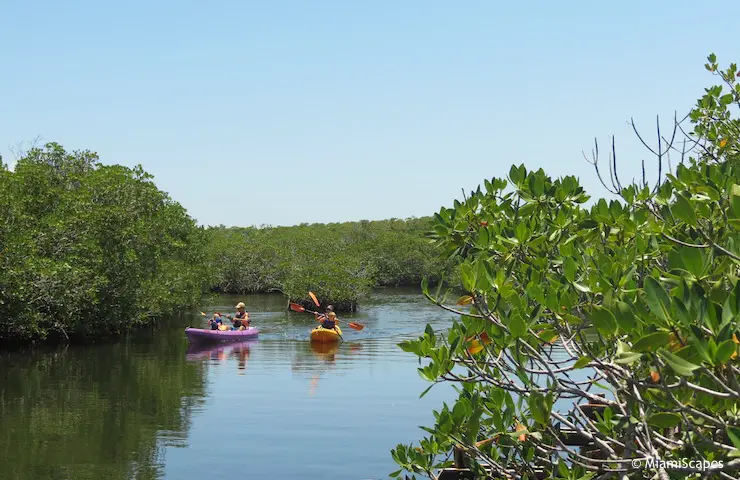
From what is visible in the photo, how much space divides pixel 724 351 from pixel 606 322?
0.67 meters

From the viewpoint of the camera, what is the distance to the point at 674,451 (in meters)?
4.75

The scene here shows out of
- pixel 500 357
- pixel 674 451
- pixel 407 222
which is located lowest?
pixel 674 451

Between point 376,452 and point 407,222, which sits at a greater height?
point 407,222

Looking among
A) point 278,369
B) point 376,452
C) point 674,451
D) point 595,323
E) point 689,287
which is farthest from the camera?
point 278,369

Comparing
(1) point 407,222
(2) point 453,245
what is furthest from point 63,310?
(1) point 407,222

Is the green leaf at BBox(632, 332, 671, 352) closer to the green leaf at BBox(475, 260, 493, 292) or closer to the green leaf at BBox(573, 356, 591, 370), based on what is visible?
the green leaf at BBox(573, 356, 591, 370)

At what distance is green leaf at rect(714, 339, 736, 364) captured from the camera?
286 centimetres

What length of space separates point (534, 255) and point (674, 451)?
5.38ft

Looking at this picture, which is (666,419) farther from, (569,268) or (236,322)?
(236,322)

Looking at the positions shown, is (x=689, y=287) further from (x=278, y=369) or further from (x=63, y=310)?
(x=63, y=310)

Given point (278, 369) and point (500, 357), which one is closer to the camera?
point (500, 357)

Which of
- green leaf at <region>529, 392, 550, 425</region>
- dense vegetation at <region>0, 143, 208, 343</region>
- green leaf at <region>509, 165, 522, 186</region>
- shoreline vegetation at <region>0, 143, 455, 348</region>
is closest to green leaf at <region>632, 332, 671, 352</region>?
green leaf at <region>529, 392, 550, 425</region>

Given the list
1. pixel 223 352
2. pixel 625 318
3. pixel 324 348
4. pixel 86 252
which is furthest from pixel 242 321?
pixel 625 318

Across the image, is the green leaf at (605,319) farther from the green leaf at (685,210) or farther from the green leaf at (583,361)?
the green leaf at (685,210)
